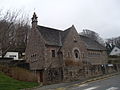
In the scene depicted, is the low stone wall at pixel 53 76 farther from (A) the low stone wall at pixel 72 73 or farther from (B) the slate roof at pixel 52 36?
(B) the slate roof at pixel 52 36

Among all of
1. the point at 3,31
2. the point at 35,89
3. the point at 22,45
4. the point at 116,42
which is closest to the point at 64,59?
the point at 3,31

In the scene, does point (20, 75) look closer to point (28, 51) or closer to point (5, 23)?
point (5, 23)

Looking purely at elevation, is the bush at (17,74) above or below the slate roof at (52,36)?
below

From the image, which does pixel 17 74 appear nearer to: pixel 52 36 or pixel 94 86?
pixel 94 86

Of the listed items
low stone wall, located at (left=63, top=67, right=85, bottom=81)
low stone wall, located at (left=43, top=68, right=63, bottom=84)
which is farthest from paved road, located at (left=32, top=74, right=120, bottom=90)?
low stone wall, located at (left=63, top=67, right=85, bottom=81)

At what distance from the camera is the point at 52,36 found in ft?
121

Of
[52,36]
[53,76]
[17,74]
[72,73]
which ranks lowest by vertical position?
[53,76]

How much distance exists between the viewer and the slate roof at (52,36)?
34878mm

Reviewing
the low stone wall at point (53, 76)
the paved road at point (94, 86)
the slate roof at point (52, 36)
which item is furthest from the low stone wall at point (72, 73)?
the paved road at point (94, 86)

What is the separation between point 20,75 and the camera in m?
24.0

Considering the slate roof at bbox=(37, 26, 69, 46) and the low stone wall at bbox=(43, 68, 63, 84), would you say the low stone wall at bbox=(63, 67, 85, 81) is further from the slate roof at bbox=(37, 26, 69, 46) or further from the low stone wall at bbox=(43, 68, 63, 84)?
the slate roof at bbox=(37, 26, 69, 46)

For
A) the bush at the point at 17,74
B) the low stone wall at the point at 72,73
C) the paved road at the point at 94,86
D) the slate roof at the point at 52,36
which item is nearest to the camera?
the paved road at the point at 94,86

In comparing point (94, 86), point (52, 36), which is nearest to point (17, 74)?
point (94, 86)

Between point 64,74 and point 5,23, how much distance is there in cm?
1529
